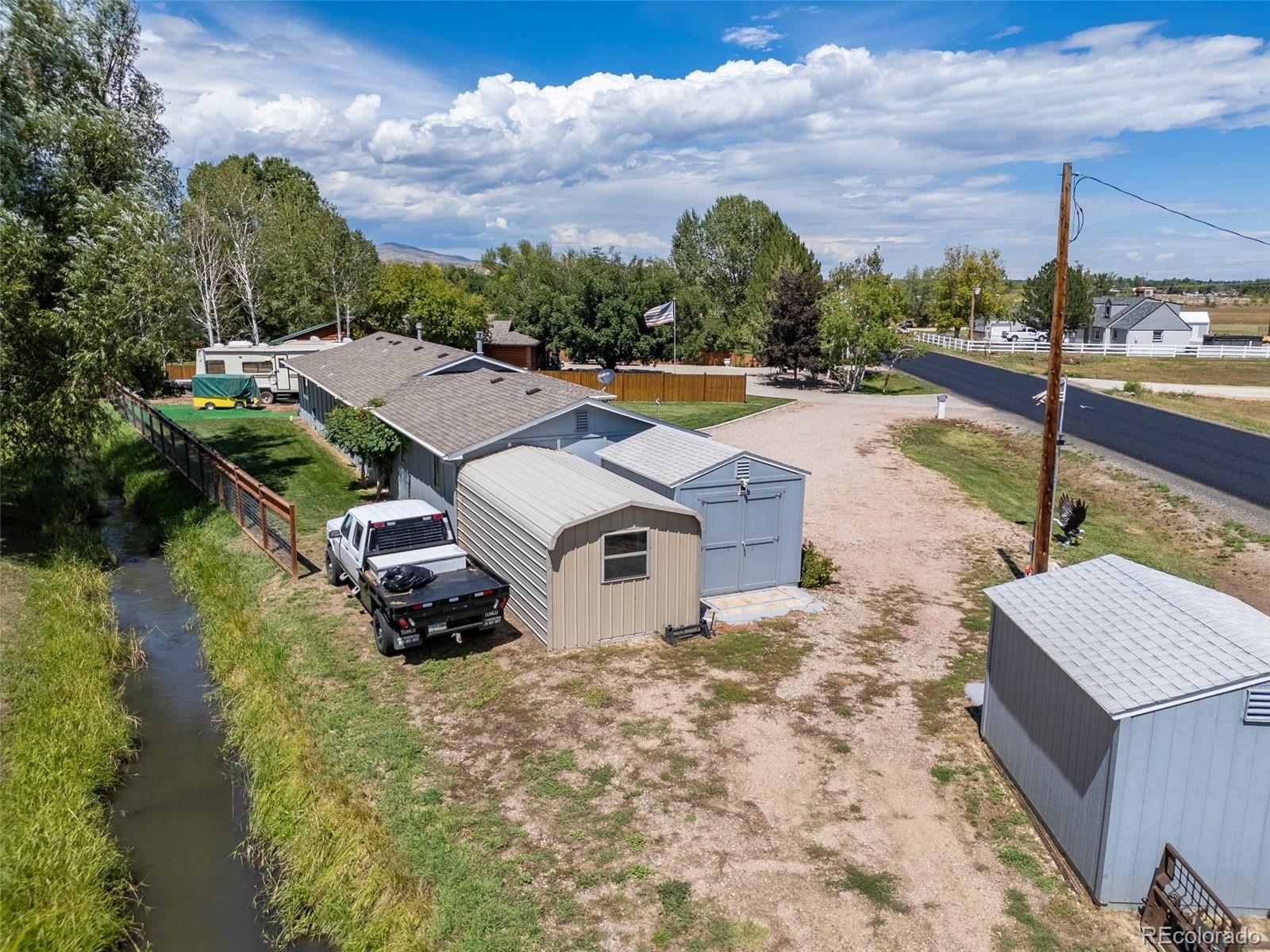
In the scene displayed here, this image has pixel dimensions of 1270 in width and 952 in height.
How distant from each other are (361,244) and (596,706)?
53579 millimetres

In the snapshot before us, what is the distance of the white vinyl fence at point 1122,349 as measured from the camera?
219 ft

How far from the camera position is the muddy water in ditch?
910cm

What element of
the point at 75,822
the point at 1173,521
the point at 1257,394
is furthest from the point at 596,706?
the point at 1257,394

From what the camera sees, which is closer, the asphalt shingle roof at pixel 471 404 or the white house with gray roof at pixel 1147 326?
the asphalt shingle roof at pixel 471 404

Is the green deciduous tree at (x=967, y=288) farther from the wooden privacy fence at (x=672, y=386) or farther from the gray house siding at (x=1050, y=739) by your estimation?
the gray house siding at (x=1050, y=739)

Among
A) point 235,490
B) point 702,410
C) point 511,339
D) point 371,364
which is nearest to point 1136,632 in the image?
point 235,490

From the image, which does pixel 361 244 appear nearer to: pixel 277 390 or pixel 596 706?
pixel 277 390

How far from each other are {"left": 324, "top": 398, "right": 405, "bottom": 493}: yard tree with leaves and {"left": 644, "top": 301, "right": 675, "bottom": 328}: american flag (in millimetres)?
26430

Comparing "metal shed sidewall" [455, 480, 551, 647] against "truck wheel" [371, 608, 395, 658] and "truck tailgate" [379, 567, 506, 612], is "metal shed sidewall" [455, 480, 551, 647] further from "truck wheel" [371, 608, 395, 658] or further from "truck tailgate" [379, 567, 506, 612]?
"truck wheel" [371, 608, 395, 658]

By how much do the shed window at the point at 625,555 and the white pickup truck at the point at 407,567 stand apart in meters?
1.78

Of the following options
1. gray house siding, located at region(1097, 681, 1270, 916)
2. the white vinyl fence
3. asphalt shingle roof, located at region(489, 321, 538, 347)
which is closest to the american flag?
asphalt shingle roof, located at region(489, 321, 538, 347)

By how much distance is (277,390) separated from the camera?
42.4 metres

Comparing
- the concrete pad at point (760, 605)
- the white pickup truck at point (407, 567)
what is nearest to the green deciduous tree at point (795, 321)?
the concrete pad at point (760, 605)

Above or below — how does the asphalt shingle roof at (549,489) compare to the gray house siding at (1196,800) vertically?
above
